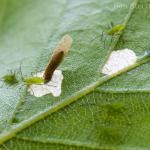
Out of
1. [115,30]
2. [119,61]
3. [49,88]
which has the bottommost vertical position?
[49,88]

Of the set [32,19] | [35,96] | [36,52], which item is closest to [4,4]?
[32,19]

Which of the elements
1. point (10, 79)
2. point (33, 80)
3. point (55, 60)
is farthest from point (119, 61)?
point (10, 79)

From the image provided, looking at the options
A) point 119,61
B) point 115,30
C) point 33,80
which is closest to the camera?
point 33,80

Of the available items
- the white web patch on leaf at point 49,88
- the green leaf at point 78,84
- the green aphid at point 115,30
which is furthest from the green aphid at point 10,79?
the green aphid at point 115,30

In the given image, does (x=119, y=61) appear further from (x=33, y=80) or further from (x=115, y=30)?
(x=33, y=80)

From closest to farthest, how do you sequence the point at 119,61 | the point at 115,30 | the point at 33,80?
the point at 33,80, the point at 119,61, the point at 115,30

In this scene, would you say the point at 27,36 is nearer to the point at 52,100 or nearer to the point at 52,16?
the point at 52,16
